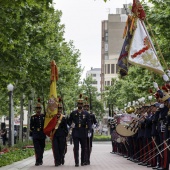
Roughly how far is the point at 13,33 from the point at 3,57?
262cm

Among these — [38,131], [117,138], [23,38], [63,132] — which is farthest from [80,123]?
[117,138]

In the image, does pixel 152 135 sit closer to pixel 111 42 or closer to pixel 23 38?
pixel 23 38

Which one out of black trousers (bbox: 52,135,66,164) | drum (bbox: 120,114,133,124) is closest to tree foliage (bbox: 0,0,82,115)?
black trousers (bbox: 52,135,66,164)

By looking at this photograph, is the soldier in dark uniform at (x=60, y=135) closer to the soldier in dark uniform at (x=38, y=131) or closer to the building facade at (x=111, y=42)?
the soldier in dark uniform at (x=38, y=131)

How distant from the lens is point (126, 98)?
7925 centimetres

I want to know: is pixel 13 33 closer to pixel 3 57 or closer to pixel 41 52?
pixel 3 57

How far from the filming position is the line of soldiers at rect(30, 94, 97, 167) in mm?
21062

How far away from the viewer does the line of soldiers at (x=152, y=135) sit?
17.2 metres

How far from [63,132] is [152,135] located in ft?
10.9

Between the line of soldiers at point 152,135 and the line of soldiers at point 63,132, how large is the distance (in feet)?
5.55

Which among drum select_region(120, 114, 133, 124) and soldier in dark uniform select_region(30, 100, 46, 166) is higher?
drum select_region(120, 114, 133, 124)

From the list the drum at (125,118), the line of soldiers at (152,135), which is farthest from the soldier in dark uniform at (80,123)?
the drum at (125,118)

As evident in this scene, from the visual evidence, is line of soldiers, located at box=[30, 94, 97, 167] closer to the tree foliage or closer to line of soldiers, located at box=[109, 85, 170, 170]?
line of soldiers, located at box=[109, 85, 170, 170]

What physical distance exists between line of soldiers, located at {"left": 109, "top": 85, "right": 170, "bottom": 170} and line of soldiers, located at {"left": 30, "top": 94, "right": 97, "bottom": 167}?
169 centimetres
